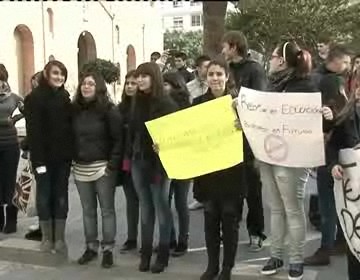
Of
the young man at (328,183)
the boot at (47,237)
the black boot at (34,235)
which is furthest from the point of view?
the black boot at (34,235)

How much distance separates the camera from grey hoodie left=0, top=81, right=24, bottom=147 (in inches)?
267

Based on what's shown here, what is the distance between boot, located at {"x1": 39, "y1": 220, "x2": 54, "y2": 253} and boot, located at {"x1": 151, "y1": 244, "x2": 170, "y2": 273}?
1.08m

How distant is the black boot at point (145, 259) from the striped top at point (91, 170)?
75 cm

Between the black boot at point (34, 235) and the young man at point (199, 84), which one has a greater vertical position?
the young man at point (199, 84)

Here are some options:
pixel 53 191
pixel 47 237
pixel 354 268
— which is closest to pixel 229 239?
pixel 354 268

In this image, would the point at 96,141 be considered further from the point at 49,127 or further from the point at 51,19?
the point at 51,19

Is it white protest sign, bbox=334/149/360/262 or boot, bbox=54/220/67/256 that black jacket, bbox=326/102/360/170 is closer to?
white protest sign, bbox=334/149/360/262

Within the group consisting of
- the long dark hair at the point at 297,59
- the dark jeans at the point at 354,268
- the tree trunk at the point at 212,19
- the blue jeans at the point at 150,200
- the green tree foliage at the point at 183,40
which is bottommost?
the dark jeans at the point at 354,268

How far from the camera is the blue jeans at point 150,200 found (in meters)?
5.54

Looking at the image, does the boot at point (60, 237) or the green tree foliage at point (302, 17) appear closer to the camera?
the boot at point (60, 237)

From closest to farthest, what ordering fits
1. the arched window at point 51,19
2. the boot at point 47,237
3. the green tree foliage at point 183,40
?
1. the boot at point 47,237
2. the arched window at point 51,19
3. the green tree foliage at point 183,40

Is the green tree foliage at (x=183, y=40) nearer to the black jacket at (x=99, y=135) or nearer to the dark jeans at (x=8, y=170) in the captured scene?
the dark jeans at (x=8, y=170)

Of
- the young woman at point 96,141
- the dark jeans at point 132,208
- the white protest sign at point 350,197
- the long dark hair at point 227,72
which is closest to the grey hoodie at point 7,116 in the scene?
the young woman at point 96,141

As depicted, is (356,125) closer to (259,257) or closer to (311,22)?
(259,257)
